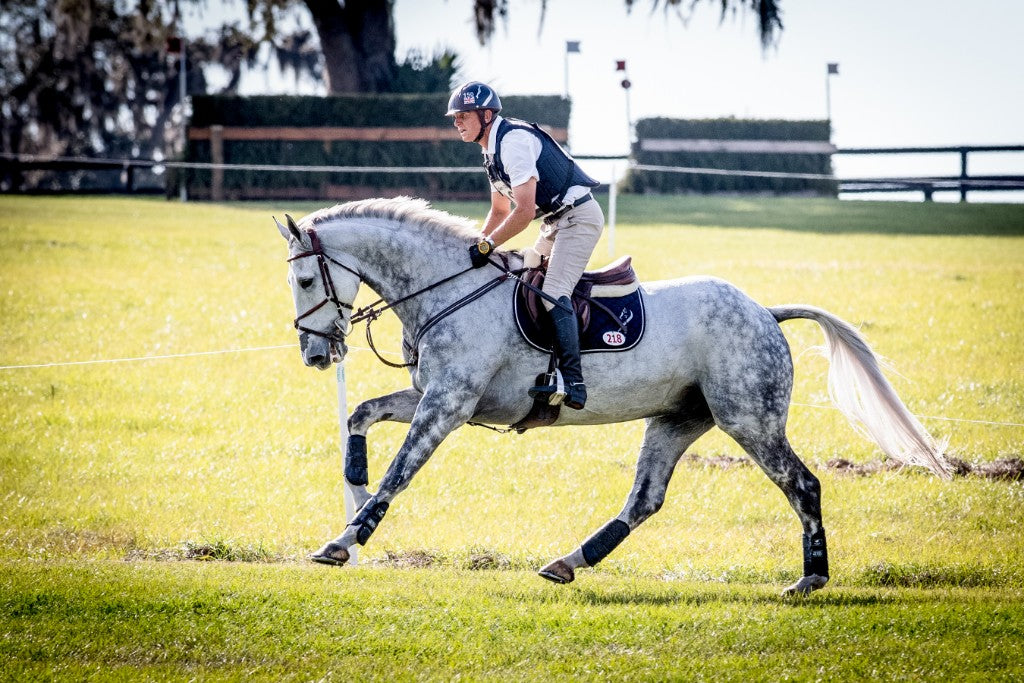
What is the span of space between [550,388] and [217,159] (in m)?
24.8

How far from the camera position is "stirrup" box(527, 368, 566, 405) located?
7594 mm

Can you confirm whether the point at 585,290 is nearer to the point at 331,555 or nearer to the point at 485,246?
the point at 485,246

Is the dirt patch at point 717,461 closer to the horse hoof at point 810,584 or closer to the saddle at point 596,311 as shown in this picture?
the horse hoof at point 810,584

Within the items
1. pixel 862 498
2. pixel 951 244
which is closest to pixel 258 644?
pixel 862 498

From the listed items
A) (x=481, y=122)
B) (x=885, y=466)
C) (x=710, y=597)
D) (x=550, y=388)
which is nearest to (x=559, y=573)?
(x=710, y=597)

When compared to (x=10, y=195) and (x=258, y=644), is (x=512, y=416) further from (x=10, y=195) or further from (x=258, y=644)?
(x=10, y=195)

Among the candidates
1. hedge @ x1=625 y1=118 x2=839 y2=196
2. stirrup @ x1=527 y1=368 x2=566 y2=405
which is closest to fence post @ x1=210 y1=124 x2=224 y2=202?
hedge @ x1=625 y1=118 x2=839 y2=196

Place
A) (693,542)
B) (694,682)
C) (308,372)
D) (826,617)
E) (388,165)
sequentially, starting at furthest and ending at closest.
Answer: (388,165)
(308,372)
(693,542)
(826,617)
(694,682)

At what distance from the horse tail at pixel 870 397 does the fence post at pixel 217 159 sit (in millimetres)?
23096

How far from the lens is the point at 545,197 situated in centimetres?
775

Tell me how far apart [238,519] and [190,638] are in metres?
3.71

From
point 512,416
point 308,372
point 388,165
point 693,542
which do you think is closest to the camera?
point 512,416

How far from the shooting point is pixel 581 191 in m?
7.80

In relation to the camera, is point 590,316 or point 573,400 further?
point 590,316
